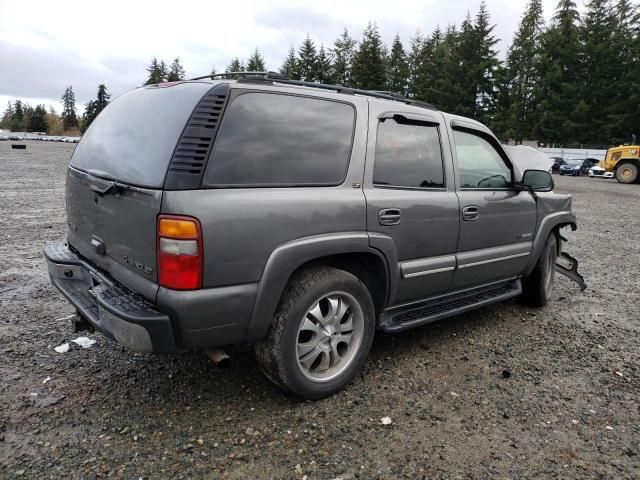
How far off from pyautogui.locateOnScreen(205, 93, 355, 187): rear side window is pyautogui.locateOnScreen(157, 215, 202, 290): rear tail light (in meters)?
0.25

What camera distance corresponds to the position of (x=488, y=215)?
390cm

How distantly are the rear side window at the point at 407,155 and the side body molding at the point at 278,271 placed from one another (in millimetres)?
649

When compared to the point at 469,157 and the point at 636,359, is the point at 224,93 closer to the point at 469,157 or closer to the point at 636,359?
the point at 469,157

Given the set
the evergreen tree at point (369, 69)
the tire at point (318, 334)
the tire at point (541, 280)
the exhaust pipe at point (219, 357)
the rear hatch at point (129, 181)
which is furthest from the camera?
the evergreen tree at point (369, 69)

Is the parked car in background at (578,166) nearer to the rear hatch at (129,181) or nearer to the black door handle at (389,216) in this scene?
the black door handle at (389,216)

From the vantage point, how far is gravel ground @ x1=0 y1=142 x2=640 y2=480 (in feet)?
7.93

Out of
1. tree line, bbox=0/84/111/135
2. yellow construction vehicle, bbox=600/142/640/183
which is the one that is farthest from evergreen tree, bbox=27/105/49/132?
yellow construction vehicle, bbox=600/142/640/183

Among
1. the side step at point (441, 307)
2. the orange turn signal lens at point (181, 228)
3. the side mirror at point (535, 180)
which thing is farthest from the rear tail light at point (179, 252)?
the side mirror at point (535, 180)

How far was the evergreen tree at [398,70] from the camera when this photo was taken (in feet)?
212

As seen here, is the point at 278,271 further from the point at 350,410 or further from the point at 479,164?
the point at 479,164

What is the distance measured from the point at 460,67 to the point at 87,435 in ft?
187

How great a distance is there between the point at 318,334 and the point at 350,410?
1.58 feet

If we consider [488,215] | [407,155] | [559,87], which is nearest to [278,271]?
[407,155]

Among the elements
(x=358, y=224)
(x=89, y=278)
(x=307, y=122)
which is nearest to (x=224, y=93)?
(x=307, y=122)
